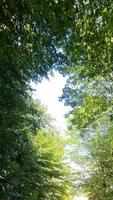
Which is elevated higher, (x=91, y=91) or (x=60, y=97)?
(x=60, y=97)

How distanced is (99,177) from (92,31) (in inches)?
606

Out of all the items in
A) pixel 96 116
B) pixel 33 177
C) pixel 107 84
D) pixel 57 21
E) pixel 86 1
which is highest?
pixel 107 84

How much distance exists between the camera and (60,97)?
1535cm

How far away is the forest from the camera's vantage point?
6496mm

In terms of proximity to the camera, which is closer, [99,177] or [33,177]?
[33,177]

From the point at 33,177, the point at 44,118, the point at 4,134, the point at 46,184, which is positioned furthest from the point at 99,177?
the point at 4,134

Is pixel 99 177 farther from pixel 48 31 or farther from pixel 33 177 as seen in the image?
pixel 48 31

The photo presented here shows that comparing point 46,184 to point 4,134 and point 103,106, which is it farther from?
point 103,106

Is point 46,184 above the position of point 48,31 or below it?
above

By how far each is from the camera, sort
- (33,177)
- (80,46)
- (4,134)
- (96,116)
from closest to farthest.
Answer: (80,46)
(96,116)
(4,134)
(33,177)

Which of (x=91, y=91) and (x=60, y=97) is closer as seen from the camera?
(x=91, y=91)

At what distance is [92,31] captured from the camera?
661 centimetres

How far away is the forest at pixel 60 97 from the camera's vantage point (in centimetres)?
650

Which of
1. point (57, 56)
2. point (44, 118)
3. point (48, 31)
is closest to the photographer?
point (48, 31)
